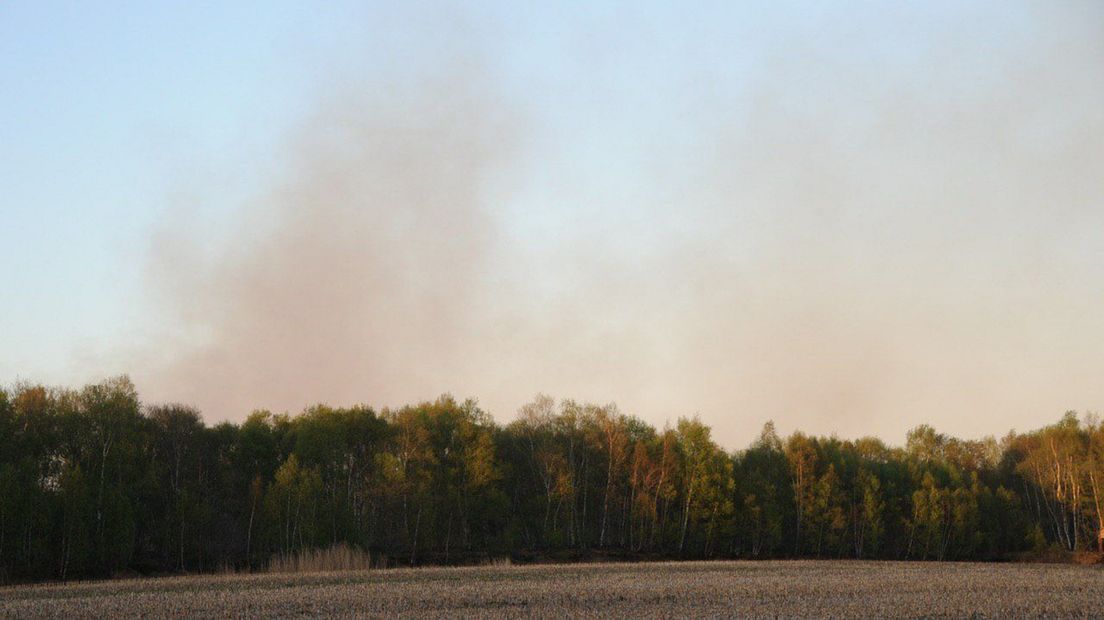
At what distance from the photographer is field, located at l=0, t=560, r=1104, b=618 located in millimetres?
29359

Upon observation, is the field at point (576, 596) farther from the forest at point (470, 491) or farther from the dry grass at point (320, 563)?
the forest at point (470, 491)

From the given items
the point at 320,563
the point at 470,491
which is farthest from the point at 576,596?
the point at 470,491

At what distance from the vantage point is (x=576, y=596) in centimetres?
3384

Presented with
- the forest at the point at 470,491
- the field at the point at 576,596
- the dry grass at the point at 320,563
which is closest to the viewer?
the field at the point at 576,596

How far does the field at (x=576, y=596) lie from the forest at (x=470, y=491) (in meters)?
22.4

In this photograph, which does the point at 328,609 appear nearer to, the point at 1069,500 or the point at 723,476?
the point at 723,476

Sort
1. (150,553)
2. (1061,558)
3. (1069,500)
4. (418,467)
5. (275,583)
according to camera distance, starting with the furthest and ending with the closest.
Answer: (1069,500) → (1061,558) → (418,467) → (150,553) → (275,583)

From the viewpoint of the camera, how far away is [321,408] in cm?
8262

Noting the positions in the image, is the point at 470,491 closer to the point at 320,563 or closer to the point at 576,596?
the point at 320,563

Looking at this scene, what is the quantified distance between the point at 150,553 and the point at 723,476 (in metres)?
51.4

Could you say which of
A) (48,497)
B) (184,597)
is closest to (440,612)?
(184,597)

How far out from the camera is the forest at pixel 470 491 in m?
64.0

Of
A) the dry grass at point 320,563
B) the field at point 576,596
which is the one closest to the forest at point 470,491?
the dry grass at point 320,563

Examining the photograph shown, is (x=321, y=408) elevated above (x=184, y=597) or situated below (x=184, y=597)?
above
